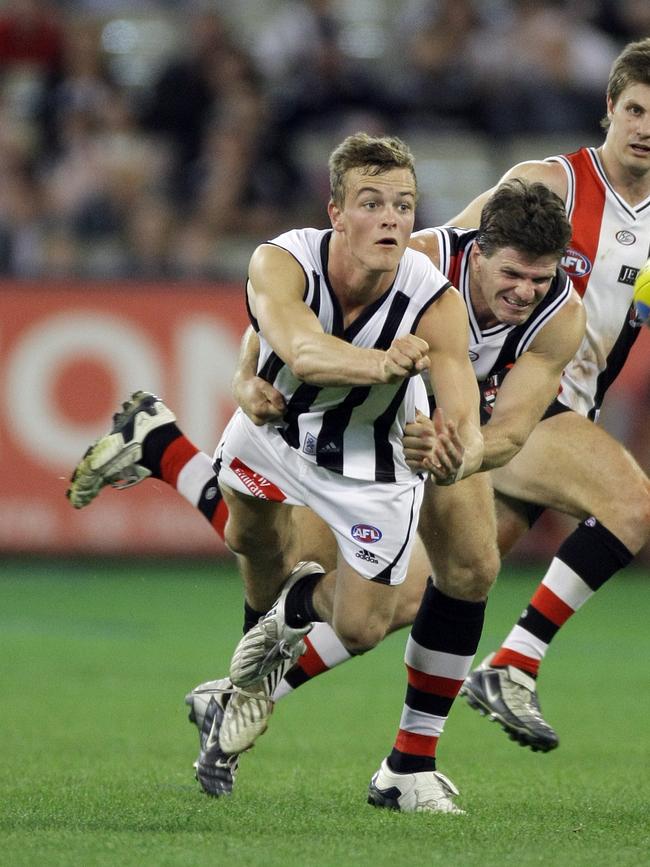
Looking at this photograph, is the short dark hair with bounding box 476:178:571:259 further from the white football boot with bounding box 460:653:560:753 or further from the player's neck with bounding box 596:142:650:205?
the white football boot with bounding box 460:653:560:753

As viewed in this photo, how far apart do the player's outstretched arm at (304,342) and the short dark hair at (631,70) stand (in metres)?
1.63

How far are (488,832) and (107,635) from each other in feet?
15.2

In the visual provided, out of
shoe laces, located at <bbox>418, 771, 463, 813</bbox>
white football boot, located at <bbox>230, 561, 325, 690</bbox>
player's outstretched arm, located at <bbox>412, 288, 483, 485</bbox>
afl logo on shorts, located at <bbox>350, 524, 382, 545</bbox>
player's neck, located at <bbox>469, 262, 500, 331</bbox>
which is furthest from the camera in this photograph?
player's neck, located at <bbox>469, 262, 500, 331</bbox>

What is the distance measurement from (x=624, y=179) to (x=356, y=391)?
1728mm

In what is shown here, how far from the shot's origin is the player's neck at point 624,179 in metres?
5.88

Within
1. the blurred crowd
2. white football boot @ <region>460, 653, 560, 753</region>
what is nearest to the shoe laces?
white football boot @ <region>460, 653, 560, 753</region>

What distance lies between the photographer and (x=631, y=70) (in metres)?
5.60

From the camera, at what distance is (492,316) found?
17.1ft

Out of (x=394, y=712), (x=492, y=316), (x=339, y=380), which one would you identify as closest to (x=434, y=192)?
(x=394, y=712)

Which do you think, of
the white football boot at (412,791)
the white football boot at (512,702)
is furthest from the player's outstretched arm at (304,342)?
the white football boot at (512,702)

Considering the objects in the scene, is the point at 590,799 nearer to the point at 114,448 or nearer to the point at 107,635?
the point at 114,448

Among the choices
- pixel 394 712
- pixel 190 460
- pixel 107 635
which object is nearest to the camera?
pixel 190 460

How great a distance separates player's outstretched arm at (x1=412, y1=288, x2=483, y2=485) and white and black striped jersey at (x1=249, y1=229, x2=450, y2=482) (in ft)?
0.17

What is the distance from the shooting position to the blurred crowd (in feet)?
38.1
